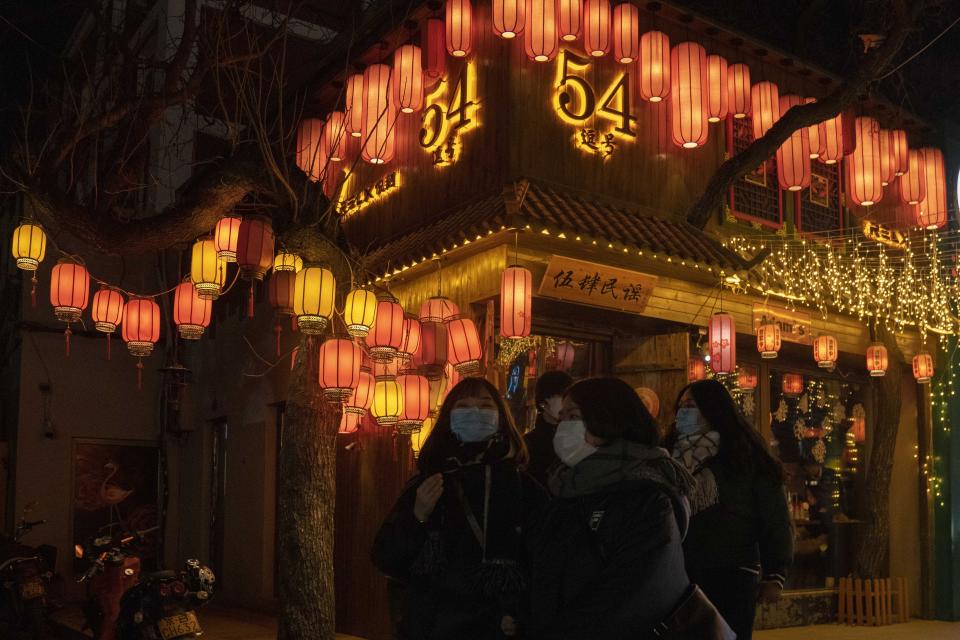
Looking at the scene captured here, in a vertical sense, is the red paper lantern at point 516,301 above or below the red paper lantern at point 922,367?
above

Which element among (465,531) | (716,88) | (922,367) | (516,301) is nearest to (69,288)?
(516,301)

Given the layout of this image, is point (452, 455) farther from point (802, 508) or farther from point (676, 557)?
point (802, 508)

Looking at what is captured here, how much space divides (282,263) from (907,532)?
9.79 metres

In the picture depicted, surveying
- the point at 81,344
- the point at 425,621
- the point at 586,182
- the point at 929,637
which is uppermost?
the point at 586,182

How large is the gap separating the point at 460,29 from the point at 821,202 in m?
6.03

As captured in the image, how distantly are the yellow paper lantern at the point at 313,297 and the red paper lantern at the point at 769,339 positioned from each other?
555 centimetres

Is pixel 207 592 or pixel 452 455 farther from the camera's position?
pixel 207 592

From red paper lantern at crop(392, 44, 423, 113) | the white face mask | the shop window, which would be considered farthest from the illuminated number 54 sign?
the white face mask

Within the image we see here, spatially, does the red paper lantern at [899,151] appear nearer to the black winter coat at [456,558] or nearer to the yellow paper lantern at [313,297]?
the yellow paper lantern at [313,297]

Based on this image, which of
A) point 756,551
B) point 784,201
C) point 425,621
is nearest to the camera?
point 425,621

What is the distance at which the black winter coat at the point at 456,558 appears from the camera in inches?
163

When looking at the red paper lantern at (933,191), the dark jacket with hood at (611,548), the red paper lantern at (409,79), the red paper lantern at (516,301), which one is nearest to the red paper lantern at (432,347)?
the red paper lantern at (516,301)

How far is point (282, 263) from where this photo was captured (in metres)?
9.61

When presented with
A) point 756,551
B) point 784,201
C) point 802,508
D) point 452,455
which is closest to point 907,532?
point 802,508
